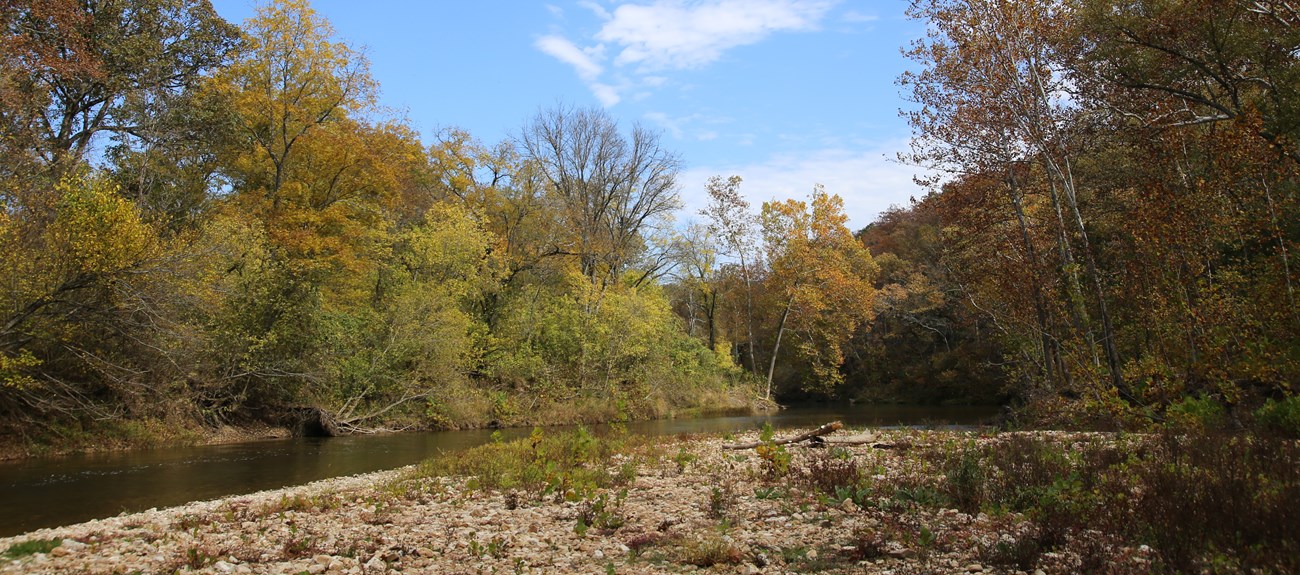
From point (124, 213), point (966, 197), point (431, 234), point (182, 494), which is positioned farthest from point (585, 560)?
point (431, 234)

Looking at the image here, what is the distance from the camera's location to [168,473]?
578 inches

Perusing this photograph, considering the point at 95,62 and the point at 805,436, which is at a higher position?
the point at 95,62

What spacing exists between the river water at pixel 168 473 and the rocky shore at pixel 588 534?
181cm

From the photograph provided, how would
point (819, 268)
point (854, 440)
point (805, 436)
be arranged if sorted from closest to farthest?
point (854, 440)
point (805, 436)
point (819, 268)

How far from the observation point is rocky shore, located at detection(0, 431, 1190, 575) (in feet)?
19.5

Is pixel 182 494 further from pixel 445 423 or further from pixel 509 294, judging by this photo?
pixel 509 294

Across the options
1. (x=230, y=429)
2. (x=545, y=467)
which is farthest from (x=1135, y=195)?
(x=230, y=429)

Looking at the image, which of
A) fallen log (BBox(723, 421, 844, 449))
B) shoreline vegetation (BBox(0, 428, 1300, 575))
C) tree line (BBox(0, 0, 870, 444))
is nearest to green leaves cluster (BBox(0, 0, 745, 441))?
tree line (BBox(0, 0, 870, 444))

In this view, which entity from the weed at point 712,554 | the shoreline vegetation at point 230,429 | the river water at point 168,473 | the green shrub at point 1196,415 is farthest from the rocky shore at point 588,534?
the shoreline vegetation at point 230,429

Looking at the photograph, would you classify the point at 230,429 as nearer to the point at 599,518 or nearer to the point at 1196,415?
the point at 599,518

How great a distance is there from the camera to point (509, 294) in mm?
34188

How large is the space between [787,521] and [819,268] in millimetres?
36194

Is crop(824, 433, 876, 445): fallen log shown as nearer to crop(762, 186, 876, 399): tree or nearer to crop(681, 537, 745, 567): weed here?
crop(681, 537, 745, 567): weed

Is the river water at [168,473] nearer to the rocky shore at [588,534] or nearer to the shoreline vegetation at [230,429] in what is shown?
the shoreline vegetation at [230,429]
